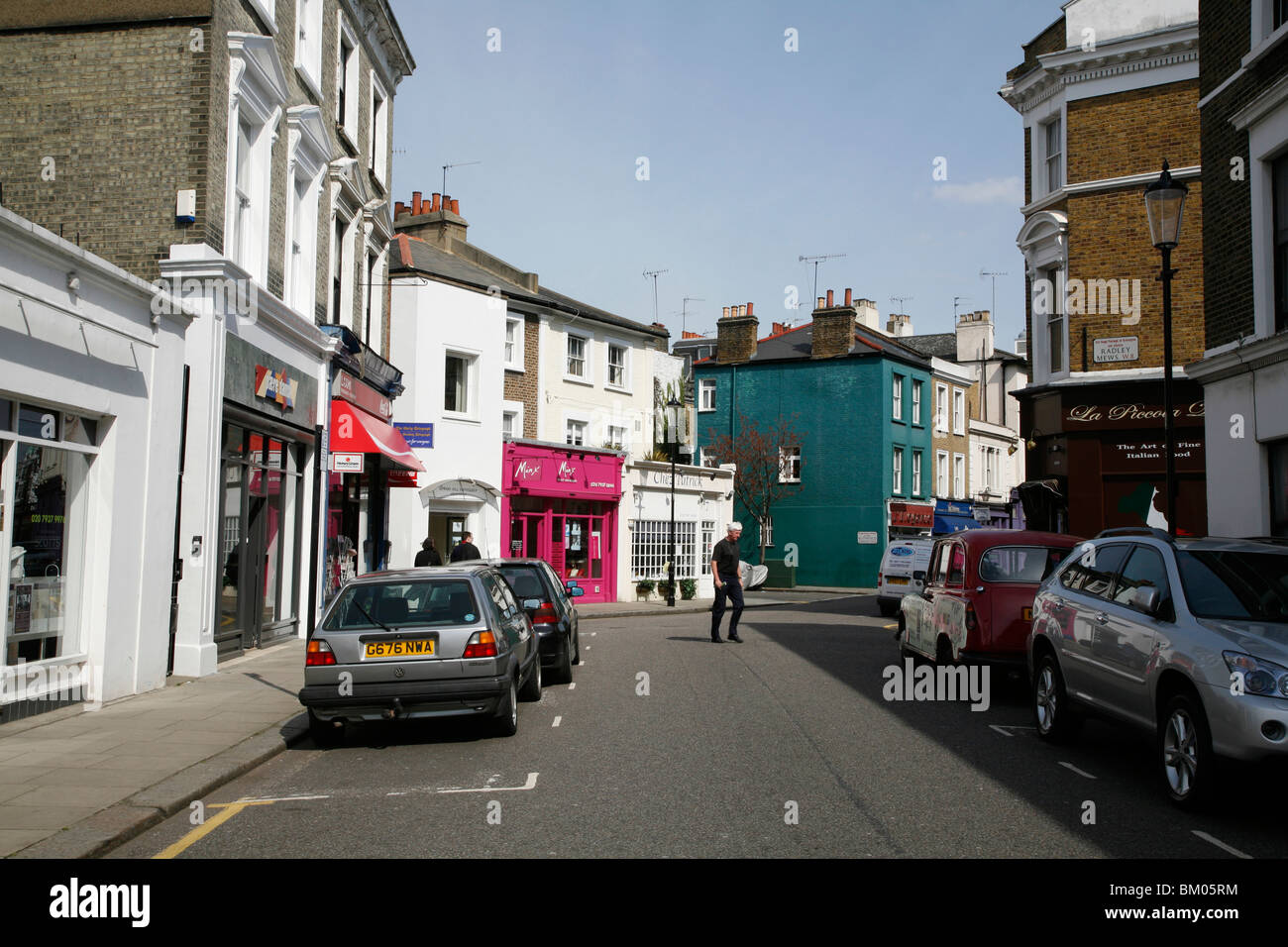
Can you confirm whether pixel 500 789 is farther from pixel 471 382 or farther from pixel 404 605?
pixel 471 382

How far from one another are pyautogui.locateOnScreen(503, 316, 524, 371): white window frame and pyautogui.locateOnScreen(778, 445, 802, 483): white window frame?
59.6ft

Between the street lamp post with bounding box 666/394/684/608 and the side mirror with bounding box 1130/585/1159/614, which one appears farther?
the street lamp post with bounding box 666/394/684/608

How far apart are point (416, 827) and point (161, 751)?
10.8ft

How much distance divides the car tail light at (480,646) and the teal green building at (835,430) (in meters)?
38.0

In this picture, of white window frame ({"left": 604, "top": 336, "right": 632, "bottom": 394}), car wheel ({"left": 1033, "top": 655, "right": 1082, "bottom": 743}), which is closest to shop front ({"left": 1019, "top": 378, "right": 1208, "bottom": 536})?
car wheel ({"left": 1033, "top": 655, "right": 1082, "bottom": 743})

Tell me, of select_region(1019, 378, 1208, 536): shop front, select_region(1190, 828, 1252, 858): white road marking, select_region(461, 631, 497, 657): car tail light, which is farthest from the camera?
select_region(1019, 378, 1208, 536): shop front

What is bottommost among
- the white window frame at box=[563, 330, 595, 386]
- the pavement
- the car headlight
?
the pavement

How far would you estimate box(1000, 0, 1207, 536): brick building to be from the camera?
2131 cm

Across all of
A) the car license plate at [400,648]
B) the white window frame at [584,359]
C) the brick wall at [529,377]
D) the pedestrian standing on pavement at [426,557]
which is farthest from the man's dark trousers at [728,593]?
the white window frame at [584,359]

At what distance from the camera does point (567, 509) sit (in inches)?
1270

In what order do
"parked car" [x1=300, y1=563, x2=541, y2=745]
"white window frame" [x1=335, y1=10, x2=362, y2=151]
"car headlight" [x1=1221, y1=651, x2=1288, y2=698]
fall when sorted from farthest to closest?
"white window frame" [x1=335, y1=10, x2=362, y2=151], "parked car" [x1=300, y1=563, x2=541, y2=745], "car headlight" [x1=1221, y1=651, x2=1288, y2=698]

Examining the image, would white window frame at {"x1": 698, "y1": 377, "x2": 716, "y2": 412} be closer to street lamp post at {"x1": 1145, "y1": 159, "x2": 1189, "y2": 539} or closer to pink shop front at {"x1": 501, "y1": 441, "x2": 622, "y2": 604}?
pink shop front at {"x1": 501, "y1": 441, "x2": 622, "y2": 604}
